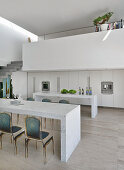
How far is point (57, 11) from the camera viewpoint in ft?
15.4

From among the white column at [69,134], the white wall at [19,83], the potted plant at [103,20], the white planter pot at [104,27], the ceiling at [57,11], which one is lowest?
the white column at [69,134]

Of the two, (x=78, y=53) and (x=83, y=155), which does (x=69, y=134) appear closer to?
(x=83, y=155)

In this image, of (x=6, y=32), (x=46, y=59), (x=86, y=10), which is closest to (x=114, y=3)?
(x=86, y=10)

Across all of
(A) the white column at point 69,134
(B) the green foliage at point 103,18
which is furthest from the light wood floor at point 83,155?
(B) the green foliage at point 103,18

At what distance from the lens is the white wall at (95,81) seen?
19.1 ft

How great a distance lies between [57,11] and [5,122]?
4.53 m

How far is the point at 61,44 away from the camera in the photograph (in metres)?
4.91

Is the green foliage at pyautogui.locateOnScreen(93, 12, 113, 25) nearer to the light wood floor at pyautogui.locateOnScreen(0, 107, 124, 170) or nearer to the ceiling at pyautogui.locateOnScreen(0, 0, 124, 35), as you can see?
the ceiling at pyautogui.locateOnScreen(0, 0, 124, 35)

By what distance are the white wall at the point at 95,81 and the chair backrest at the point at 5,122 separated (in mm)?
4695

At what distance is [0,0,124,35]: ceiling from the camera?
4.15m

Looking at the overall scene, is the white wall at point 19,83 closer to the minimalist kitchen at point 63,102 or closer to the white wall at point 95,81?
the minimalist kitchen at point 63,102

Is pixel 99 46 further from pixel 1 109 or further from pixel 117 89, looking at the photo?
pixel 1 109

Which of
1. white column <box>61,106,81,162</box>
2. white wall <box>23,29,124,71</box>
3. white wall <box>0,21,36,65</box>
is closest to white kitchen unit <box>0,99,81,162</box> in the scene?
white column <box>61,106,81,162</box>

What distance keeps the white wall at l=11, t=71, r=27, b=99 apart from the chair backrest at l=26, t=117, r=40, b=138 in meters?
5.35
